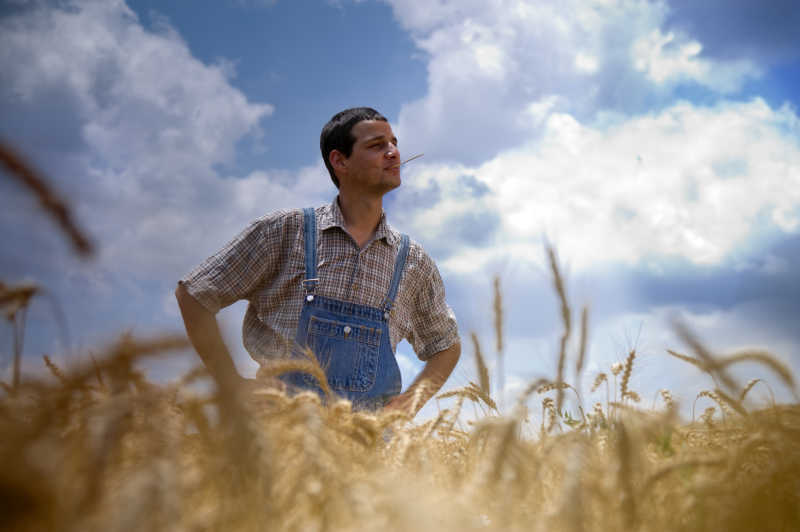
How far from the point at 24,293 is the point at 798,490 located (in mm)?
1218

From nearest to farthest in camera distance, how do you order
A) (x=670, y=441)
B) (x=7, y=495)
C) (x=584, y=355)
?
1. (x=7, y=495)
2. (x=670, y=441)
3. (x=584, y=355)

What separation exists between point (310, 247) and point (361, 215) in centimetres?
40

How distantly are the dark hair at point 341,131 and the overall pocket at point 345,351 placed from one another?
1.03 m

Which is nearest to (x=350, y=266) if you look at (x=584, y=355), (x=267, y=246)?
(x=267, y=246)

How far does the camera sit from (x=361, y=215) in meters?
2.96

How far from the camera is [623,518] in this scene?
61cm

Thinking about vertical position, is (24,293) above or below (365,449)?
above

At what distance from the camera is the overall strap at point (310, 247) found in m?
2.64

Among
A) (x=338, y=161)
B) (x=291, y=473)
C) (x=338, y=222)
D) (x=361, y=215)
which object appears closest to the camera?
(x=291, y=473)

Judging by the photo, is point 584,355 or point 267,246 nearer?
point 584,355

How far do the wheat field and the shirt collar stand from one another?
191 centimetres

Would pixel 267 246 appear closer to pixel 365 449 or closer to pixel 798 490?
pixel 365 449

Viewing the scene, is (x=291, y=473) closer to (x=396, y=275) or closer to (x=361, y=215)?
(x=396, y=275)

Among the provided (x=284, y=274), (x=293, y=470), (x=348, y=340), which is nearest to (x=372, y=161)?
(x=284, y=274)
